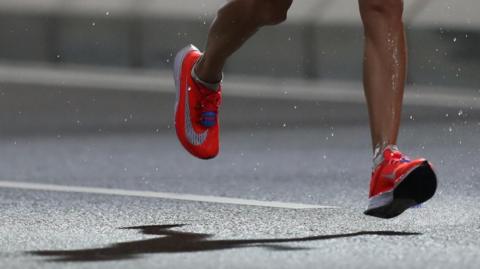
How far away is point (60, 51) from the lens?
100 ft

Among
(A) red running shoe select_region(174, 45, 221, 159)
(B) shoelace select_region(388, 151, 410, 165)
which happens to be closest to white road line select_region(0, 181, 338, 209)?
(A) red running shoe select_region(174, 45, 221, 159)

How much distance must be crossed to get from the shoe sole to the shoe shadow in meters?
0.13

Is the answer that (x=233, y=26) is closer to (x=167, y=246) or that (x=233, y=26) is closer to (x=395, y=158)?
(x=395, y=158)

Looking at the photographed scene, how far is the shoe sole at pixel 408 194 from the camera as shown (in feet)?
19.0

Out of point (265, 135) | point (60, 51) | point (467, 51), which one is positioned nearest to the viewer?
point (265, 135)

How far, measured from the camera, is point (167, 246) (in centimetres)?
575

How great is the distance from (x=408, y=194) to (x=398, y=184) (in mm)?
49

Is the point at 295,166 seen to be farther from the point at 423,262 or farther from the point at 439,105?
the point at 439,105

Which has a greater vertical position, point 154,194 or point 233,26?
point 233,26

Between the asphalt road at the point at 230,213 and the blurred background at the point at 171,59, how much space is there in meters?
3.19

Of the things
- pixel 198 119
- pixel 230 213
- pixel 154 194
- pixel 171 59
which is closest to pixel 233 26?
pixel 198 119

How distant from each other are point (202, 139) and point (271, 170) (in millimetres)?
2247

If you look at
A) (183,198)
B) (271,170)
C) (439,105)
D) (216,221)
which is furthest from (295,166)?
(439,105)

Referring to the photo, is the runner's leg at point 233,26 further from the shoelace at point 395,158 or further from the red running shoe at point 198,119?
the shoelace at point 395,158
